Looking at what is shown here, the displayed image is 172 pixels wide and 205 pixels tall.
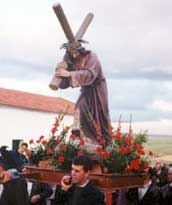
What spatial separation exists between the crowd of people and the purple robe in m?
0.86

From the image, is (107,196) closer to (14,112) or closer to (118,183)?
(118,183)

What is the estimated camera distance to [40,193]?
621cm

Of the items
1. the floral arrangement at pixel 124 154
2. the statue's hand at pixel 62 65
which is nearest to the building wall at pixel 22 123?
the statue's hand at pixel 62 65

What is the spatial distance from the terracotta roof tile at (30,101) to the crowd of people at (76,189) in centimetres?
2224

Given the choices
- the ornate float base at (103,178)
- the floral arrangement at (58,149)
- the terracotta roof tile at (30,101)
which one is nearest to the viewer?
the ornate float base at (103,178)

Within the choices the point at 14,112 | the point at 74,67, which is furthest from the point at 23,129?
the point at 74,67

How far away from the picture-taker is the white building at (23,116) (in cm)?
2870

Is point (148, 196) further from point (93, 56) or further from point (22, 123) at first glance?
point (22, 123)

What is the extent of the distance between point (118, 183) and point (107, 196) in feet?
0.73

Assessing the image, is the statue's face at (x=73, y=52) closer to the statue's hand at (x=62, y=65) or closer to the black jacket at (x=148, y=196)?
the statue's hand at (x=62, y=65)

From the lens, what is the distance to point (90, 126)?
6.04m

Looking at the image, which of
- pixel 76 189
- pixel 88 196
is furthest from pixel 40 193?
pixel 88 196

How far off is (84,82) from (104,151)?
1.02m

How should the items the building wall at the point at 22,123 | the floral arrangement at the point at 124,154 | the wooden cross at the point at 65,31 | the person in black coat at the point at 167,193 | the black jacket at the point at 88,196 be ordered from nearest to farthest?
1. the black jacket at the point at 88,196
2. the floral arrangement at the point at 124,154
3. the wooden cross at the point at 65,31
4. the person in black coat at the point at 167,193
5. the building wall at the point at 22,123
